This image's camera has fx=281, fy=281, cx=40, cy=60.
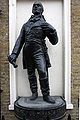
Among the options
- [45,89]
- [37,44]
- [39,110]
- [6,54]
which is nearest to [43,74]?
[45,89]

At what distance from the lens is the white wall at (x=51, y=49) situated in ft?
17.5

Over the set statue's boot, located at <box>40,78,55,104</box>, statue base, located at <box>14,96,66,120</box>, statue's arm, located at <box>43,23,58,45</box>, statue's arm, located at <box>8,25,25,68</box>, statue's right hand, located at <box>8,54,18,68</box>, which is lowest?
statue base, located at <box>14,96,66,120</box>

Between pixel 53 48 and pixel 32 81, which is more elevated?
pixel 53 48

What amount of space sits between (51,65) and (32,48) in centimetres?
72

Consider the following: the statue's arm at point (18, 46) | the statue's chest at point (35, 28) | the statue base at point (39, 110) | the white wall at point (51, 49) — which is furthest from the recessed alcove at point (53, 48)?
the statue base at point (39, 110)

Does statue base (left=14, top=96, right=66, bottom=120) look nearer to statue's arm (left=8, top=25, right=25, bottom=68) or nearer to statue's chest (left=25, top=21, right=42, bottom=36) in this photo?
statue's arm (left=8, top=25, right=25, bottom=68)

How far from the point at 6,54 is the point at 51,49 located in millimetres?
860

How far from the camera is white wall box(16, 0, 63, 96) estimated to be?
17.5 ft

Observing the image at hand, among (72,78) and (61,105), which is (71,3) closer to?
(72,78)

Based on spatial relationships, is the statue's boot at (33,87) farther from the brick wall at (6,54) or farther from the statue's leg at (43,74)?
the brick wall at (6,54)

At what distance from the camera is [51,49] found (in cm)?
536

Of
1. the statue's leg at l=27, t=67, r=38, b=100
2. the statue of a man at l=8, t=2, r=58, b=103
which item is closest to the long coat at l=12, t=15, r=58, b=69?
the statue of a man at l=8, t=2, r=58, b=103

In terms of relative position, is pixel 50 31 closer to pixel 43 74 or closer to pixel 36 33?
pixel 36 33

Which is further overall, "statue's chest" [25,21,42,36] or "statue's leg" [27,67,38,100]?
"statue's leg" [27,67,38,100]
